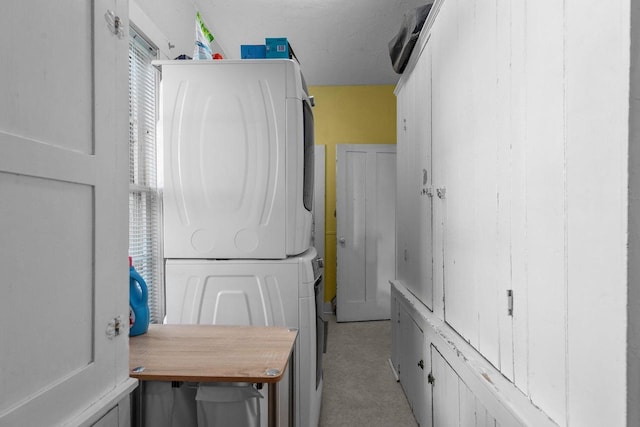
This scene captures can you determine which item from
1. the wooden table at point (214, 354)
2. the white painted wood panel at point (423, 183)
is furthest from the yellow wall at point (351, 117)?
the wooden table at point (214, 354)

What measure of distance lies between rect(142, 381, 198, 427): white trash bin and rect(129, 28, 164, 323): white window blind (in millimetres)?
801

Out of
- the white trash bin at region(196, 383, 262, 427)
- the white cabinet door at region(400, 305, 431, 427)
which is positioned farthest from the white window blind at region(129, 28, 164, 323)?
the white cabinet door at region(400, 305, 431, 427)

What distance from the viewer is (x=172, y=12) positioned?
2.29 m

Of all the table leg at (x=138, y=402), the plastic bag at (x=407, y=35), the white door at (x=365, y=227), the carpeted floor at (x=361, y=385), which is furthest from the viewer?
the white door at (x=365, y=227)

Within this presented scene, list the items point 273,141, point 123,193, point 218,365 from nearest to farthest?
point 123,193 → point 218,365 → point 273,141

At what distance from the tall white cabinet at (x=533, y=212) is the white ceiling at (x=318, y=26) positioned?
3.80 feet

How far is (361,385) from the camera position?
110 inches

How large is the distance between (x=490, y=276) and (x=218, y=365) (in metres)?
0.92

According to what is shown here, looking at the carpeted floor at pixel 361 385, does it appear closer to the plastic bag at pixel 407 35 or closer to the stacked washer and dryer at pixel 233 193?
the stacked washer and dryer at pixel 233 193

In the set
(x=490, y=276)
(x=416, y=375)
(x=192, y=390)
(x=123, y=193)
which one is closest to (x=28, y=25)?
(x=123, y=193)

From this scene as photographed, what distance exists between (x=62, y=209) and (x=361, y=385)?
100 inches

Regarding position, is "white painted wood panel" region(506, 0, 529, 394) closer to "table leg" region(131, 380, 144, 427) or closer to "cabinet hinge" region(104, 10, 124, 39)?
"cabinet hinge" region(104, 10, 124, 39)

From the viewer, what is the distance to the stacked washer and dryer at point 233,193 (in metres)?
1.78

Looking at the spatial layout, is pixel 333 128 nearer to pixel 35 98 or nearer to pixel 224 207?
pixel 224 207
